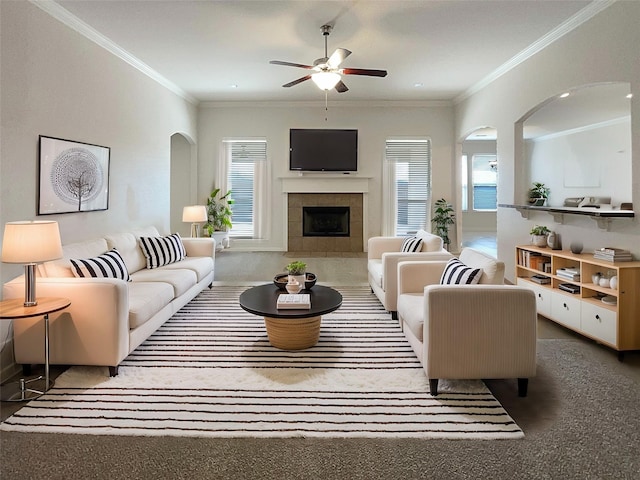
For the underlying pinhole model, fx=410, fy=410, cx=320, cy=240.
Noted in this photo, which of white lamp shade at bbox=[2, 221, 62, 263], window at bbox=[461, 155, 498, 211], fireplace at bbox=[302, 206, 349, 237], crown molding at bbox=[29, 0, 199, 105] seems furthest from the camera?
window at bbox=[461, 155, 498, 211]

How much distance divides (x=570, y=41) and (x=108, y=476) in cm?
529

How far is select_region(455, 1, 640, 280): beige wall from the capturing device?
11.2 feet

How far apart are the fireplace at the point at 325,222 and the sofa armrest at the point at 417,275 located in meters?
5.00

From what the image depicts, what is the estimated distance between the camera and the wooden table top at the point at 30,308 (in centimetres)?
253

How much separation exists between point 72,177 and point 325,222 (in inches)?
212

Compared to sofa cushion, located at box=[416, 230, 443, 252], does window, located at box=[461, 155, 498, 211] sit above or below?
above

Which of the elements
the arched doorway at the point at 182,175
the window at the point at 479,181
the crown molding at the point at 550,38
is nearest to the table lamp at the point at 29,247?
the crown molding at the point at 550,38

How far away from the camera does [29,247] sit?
8.78 feet

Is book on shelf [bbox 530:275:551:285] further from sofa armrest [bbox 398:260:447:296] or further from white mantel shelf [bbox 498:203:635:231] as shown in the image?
sofa armrest [bbox 398:260:447:296]

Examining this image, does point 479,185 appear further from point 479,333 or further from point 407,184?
point 479,333

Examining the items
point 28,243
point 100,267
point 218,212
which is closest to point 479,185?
point 218,212

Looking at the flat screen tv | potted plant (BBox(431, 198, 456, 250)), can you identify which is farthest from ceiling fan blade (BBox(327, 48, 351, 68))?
potted plant (BBox(431, 198, 456, 250))

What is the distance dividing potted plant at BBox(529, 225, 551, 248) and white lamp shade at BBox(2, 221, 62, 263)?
4691 millimetres

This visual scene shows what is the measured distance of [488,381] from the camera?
2895mm
